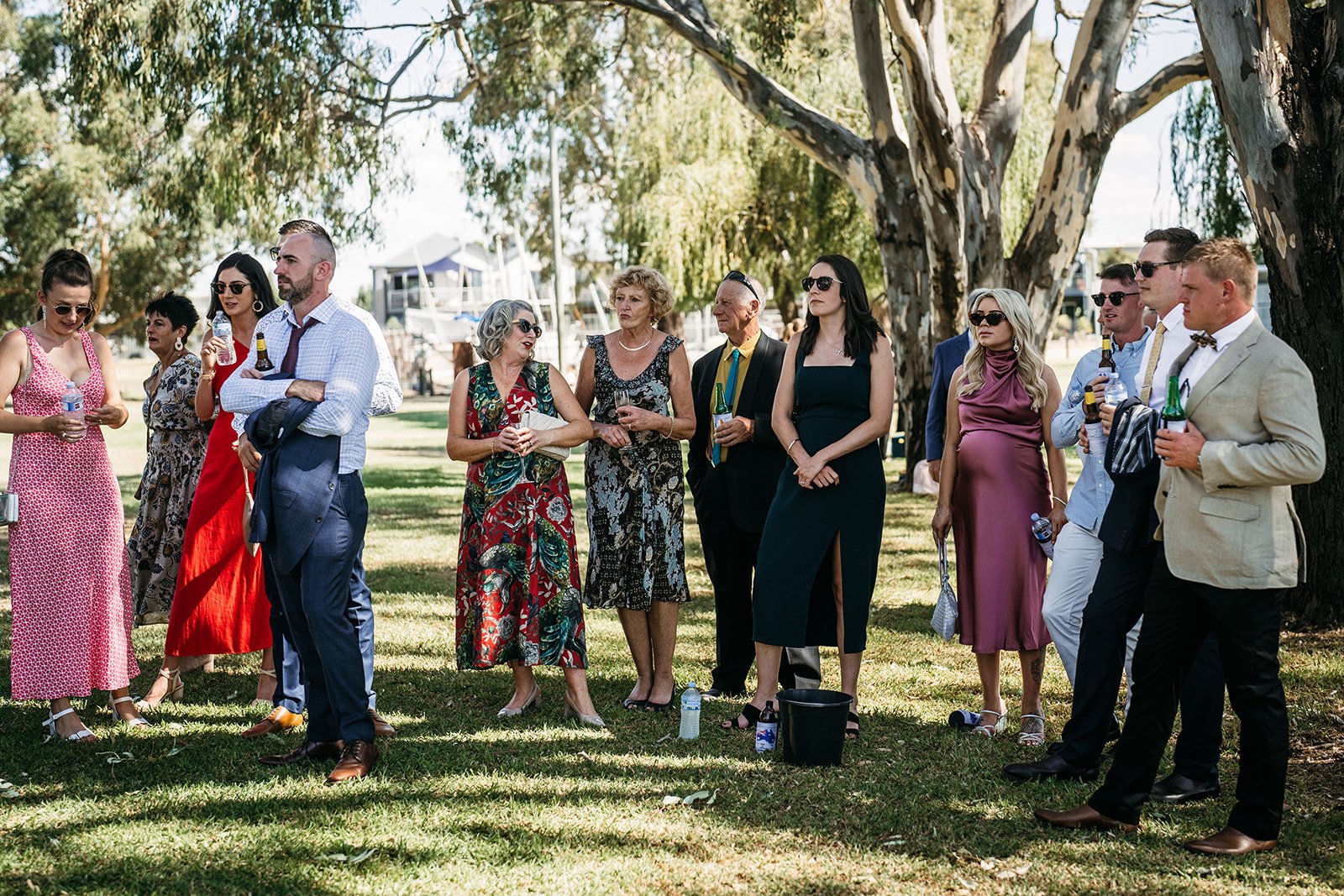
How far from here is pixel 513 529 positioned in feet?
21.0

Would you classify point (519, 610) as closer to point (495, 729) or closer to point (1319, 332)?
point (495, 729)

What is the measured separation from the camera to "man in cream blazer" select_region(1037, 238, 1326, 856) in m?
4.20

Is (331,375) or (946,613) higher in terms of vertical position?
(331,375)

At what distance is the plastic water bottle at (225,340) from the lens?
6523 mm

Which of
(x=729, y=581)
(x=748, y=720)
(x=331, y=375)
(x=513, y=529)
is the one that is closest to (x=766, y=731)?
(x=748, y=720)

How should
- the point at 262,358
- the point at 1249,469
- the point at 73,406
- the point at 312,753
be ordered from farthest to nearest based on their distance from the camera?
the point at 73,406, the point at 312,753, the point at 262,358, the point at 1249,469

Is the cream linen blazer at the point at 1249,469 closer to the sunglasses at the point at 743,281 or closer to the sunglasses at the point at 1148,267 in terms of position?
the sunglasses at the point at 1148,267

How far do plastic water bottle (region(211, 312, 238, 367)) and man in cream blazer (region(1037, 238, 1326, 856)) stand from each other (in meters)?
4.43

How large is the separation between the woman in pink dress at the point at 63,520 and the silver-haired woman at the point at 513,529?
168cm

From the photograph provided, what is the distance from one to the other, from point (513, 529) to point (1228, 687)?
3.38 m

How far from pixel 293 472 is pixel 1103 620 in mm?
3240

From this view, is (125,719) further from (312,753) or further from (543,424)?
(543,424)

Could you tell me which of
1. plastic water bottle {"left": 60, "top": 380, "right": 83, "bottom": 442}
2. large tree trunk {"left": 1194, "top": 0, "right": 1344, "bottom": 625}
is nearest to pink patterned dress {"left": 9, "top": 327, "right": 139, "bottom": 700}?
plastic water bottle {"left": 60, "top": 380, "right": 83, "bottom": 442}

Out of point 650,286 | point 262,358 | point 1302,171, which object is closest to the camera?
point 262,358
